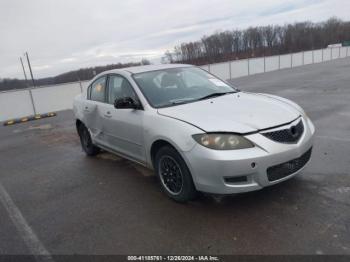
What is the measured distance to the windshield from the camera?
426 centimetres

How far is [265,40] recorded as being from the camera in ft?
323

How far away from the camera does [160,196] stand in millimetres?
4117

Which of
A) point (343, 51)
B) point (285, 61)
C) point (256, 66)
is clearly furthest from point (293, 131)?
point (343, 51)

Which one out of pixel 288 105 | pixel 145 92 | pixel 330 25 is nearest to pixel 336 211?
pixel 288 105

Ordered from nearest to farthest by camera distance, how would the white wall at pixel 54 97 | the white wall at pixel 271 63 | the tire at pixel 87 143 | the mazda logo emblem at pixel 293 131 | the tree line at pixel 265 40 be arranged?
the mazda logo emblem at pixel 293 131, the tire at pixel 87 143, the white wall at pixel 54 97, the white wall at pixel 271 63, the tree line at pixel 265 40

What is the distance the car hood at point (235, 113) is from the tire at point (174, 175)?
45cm

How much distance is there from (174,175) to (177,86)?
Answer: 1.45 metres

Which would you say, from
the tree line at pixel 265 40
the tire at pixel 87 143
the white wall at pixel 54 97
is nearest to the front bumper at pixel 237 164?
the tire at pixel 87 143

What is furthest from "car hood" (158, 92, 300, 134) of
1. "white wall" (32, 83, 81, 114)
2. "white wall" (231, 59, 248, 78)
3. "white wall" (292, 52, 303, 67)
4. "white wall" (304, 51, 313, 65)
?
"white wall" (304, 51, 313, 65)

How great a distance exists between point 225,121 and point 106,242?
177 centimetres

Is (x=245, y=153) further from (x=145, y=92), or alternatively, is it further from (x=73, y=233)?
(x=73, y=233)

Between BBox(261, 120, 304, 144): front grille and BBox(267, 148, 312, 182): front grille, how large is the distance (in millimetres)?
230

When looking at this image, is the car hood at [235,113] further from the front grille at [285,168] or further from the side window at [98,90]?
the side window at [98,90]

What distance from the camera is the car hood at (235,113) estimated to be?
10.9 feet
